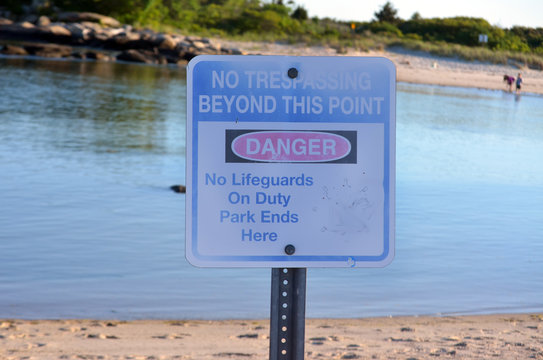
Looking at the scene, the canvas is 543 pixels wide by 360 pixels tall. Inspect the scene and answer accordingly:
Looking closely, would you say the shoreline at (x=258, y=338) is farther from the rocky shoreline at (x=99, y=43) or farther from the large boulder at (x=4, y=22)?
the large boulder at (x=4, y=22)

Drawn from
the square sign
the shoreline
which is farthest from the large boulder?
the square sign

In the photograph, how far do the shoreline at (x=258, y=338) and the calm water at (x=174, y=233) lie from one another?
0.38m

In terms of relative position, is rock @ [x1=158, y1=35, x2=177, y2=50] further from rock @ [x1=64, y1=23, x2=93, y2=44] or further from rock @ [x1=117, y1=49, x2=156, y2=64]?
rock @ [x1=64, y1=23, x2=93, y2=44]

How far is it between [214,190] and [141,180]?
369 inches

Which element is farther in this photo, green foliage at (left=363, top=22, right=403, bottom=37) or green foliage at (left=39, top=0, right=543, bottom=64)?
green foliage at (left=363, top=22, right=403, bottom=37)

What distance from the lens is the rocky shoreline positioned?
1837 inches

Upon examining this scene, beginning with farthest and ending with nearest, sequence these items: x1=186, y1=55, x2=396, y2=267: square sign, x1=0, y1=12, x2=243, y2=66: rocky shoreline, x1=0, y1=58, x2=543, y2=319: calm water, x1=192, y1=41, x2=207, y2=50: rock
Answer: x1=192, y1=41, x2=207, y2=50: rock < x1=0, y1=12, x2=243, y2=66: rocky shoreline < x1=0, y1=58, x2=543, y2=319: calm water < x1=186, y1=55, x2=396, y2=267: square sign

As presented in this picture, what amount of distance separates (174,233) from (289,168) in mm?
6190

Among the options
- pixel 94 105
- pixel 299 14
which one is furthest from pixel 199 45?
pixel 94 105

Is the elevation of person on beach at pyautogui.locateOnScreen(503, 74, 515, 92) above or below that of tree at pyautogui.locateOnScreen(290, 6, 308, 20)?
below

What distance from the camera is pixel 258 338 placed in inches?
194

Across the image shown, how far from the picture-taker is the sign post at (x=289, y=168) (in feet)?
6.94

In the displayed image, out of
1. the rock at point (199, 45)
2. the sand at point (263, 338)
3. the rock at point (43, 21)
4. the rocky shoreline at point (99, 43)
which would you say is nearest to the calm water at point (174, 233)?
the sand at point (263, 338)

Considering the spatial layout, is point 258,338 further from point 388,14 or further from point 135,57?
point 388,14
